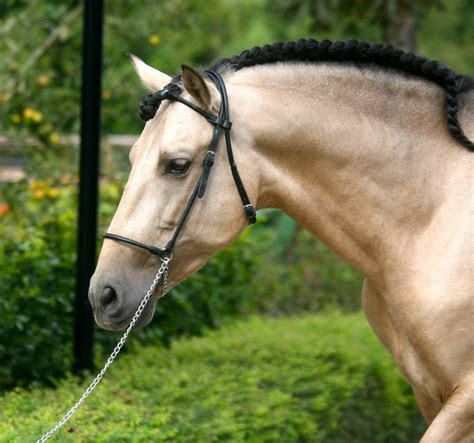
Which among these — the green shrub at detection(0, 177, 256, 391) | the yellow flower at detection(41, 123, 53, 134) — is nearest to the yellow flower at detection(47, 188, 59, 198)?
the green shrub at detection(0, 177, 256, 391)

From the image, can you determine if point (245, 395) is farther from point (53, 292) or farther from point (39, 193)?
point (39, 193)

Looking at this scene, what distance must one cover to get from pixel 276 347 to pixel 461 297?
2.92 m

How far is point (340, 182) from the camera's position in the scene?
3701 mm

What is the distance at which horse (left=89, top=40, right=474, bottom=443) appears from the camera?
3.46 metres

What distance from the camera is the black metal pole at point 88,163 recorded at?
17.7 feet

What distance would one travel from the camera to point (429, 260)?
3.56 meters

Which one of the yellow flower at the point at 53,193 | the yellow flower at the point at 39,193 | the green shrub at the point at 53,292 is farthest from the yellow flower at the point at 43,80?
the yellow flower at the point at 53,193

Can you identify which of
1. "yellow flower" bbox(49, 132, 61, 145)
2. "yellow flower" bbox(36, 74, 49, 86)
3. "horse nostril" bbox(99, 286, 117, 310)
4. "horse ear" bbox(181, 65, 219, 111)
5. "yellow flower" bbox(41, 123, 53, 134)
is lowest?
"horse nostril" bbox(99, 286, 117, 310)

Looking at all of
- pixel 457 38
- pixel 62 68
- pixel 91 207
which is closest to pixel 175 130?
pixel 91 207

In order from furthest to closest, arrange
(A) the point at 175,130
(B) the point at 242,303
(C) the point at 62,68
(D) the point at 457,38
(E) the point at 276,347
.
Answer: (D) the point at 457,38, (C) the point at 62,68, (B) the point at 242,303, (E) the point at 276,347, (A) the point at 175,130

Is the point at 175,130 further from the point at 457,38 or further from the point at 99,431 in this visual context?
the point at 457,38

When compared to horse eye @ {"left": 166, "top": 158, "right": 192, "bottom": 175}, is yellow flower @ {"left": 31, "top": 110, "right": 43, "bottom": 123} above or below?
above

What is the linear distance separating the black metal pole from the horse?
159cm

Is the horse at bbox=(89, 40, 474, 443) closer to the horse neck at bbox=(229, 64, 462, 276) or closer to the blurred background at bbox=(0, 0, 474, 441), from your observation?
the horse neck at bbox=(229, 64, 462, 276)
